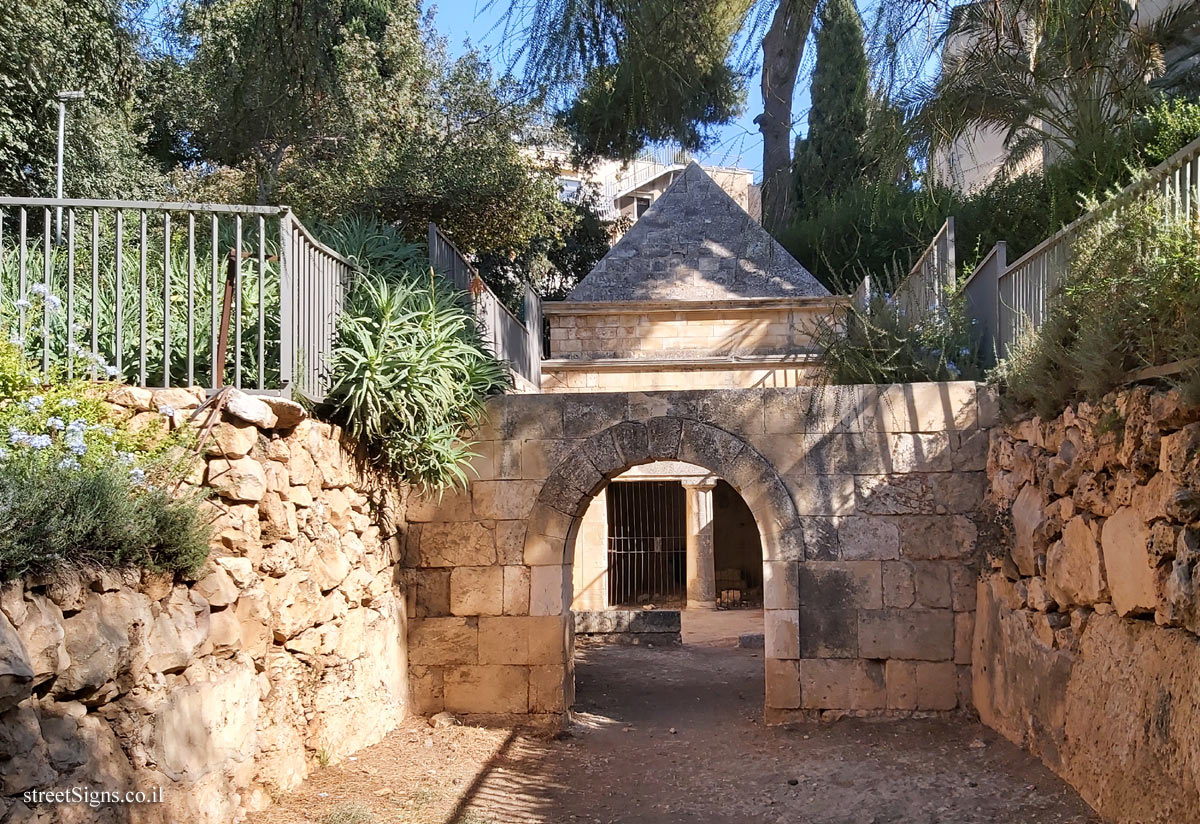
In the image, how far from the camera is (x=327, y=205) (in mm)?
15688

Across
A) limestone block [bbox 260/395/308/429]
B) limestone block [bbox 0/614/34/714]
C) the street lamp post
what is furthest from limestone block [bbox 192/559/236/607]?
the street lamp post

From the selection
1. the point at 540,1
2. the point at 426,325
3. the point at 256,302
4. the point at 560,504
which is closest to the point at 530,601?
the point at 560,504

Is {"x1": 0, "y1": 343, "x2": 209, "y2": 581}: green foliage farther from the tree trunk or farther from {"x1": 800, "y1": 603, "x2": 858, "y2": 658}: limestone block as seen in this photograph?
{"x1": 800, "y1": 603, "x2": 858, "y2": 658}: limestone block

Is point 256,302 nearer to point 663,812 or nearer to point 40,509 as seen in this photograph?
point 40,509

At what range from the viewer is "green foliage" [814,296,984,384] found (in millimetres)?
7836

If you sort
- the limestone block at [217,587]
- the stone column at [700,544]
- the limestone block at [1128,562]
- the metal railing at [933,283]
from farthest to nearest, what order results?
the stone column at [700,544] → the metal railing at [933,283] → the limestone block at [217,587] → the limestone block at [1128,562]

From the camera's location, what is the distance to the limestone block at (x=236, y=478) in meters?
5.04

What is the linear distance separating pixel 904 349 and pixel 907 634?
212 cm

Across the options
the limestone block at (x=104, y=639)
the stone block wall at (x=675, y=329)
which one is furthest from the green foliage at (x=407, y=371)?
the stone block wall at (x=675, y=329)

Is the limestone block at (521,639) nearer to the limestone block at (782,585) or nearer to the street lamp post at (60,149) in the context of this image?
the limestone block at (782,585)

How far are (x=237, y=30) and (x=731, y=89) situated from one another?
9.58ft

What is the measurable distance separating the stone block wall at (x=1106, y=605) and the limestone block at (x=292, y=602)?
407 cm

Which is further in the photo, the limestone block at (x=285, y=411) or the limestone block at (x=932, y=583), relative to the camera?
the limestone block at (x=932, y=583)

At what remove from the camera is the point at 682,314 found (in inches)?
557
